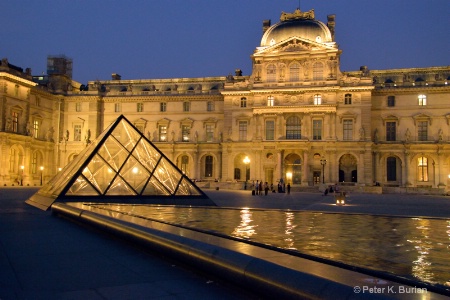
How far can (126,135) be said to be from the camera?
2022 centimetres

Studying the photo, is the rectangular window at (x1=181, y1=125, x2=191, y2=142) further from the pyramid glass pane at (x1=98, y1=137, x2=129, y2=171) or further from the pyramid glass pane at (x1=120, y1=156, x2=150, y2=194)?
the pyramid glass pane at (x1=120, y1=156, x2=150, y2=194)

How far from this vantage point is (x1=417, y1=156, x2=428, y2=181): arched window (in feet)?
168

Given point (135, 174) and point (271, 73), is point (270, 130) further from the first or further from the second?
point (135, 174)

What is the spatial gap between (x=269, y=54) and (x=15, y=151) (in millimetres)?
31002

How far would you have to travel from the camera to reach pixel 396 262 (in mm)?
6203

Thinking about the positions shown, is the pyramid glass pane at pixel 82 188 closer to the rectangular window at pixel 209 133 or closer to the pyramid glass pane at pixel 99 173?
the pyramid glass pane at pixel 99 173

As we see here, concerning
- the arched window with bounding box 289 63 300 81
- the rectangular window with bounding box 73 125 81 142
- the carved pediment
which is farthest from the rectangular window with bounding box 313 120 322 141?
the rectangular window with bounding box 73 125 81 142

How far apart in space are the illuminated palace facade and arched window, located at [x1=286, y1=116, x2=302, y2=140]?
0.38ft

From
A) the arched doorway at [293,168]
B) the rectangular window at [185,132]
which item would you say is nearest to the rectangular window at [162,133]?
the rectangular window at [185,132]

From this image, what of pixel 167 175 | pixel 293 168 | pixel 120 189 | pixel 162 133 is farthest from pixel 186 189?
pixel 162 133

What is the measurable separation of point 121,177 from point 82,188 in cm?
173

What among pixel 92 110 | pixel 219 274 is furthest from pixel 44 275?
pixel 92 110

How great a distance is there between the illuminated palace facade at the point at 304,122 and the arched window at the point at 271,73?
0.12 meters

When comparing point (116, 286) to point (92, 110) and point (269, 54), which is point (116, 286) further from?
point (92, 110)
